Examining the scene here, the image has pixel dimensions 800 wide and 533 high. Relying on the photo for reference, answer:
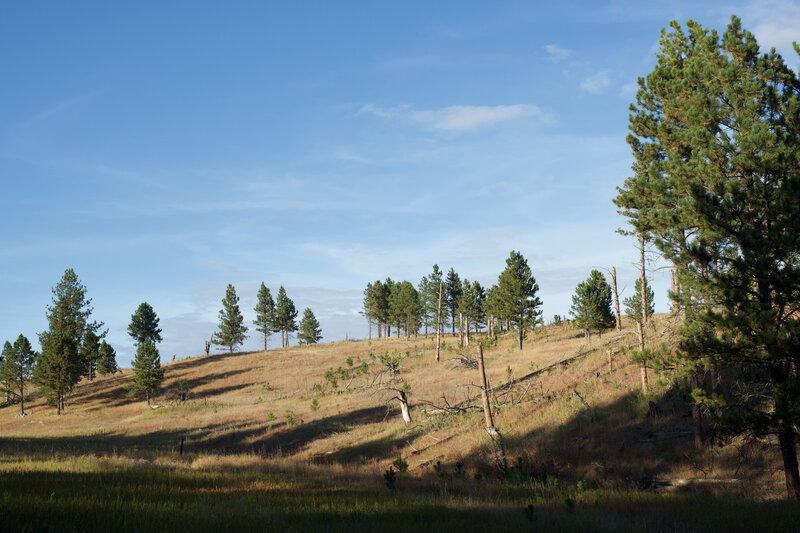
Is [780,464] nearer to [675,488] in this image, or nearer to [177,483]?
[675,488]

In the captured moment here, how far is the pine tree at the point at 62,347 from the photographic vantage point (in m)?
50.5

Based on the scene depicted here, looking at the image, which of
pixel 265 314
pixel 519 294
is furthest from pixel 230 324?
pixel 519 294

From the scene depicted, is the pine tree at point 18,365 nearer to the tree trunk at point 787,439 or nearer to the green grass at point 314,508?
the green grass at point 314,508

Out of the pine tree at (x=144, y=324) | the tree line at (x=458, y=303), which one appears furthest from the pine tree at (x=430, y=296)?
the pine tree at (x=144, y=324)

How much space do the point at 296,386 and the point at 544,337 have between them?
2966 cm

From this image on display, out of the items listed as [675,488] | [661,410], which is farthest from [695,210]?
[661,410]

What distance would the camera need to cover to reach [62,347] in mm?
51156

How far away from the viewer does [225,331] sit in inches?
3356

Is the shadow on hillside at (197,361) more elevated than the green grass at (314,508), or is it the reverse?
the green grass at (314,508)

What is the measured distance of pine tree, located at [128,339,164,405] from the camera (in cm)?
5091

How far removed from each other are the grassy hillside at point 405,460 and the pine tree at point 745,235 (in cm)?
274

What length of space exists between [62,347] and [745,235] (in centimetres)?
5877

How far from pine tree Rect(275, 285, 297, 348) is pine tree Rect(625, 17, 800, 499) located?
86.6m

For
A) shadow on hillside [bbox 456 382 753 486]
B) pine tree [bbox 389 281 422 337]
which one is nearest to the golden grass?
shadow on hillside [bbox 456 382 753 486]
